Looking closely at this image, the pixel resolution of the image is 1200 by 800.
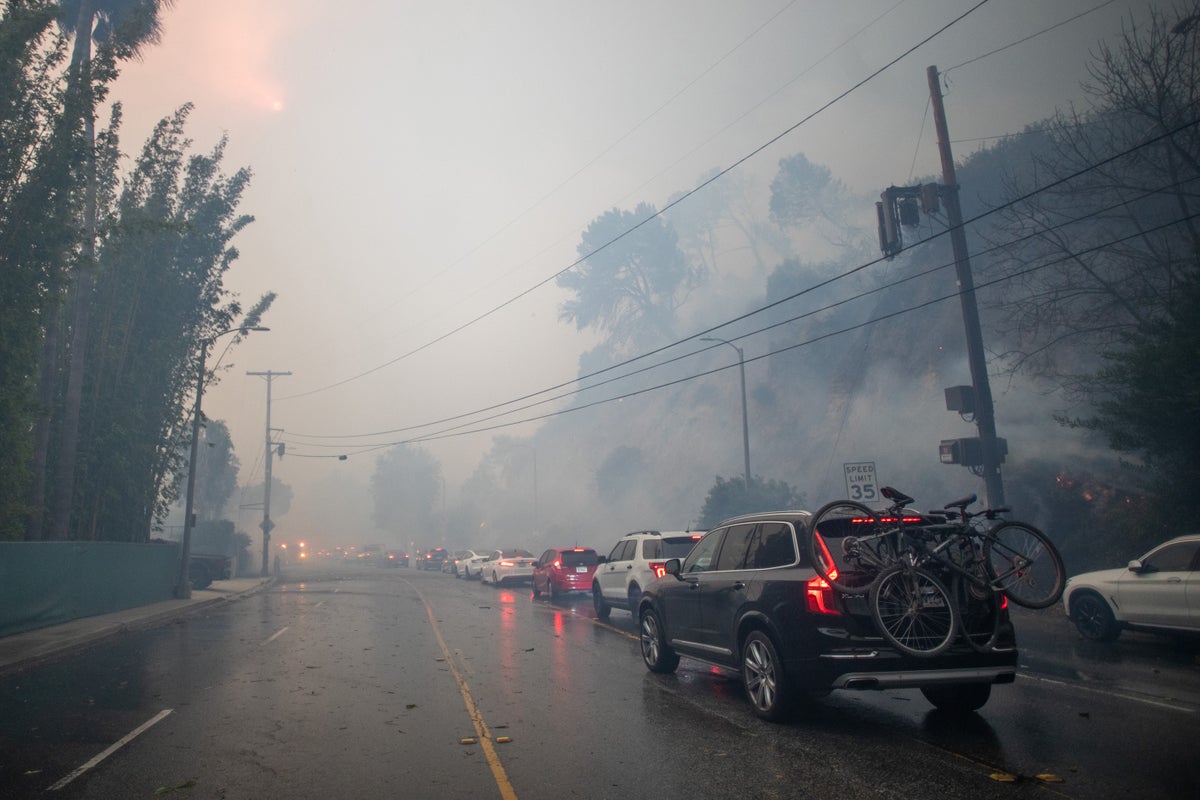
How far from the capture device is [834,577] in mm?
6816

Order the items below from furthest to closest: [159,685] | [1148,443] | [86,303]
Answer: [86,303] → [1148,443] → [159,685]

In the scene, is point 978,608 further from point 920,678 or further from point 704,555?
point 704,555

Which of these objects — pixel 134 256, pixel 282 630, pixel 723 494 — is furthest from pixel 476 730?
pixel 723 494

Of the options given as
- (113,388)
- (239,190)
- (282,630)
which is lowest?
(282,630)

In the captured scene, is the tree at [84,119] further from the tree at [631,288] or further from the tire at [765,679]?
the tree at [631,288]

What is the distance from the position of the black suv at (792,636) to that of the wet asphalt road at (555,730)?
43 centimetres

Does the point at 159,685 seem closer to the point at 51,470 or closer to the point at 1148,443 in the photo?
the point at 51,470

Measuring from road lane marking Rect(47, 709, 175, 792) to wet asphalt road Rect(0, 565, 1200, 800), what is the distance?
0.14 ft

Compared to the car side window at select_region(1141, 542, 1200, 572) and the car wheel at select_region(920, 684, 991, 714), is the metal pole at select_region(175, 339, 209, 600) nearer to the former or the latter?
the car wheel at select_region(920, 684, 991, 714)

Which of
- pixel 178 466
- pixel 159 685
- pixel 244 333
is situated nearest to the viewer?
pixel 159 685

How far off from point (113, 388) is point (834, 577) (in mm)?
22572

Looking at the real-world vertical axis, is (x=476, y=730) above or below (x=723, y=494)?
below

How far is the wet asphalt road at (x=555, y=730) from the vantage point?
5434 millimetres

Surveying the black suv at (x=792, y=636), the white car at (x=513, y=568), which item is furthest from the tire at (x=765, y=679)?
the white car at (x=513, y=568)
